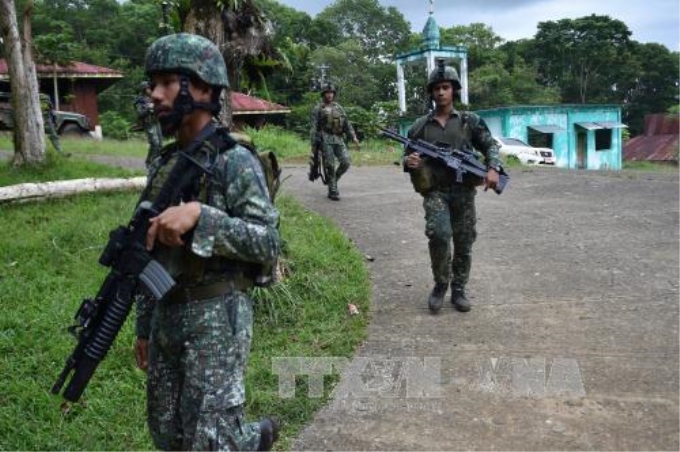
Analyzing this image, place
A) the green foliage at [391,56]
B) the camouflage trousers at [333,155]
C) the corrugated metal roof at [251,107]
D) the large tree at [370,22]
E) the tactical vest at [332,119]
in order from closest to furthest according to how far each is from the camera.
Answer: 1. the tactical vest at [332,119]
2. the camouflage trousers at [333,155]
3. the corrugated metal roof at [251,107]
4. the green foliage at [391,56]
5. the large tree at [370,22]

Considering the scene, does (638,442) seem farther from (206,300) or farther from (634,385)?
(206,300)

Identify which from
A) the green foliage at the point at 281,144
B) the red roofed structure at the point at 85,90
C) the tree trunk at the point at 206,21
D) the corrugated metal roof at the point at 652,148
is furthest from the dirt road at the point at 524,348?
the corrugated metal roof at the point at 652,148

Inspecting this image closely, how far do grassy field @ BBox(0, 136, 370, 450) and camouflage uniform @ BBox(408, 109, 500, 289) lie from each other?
2.64 feet

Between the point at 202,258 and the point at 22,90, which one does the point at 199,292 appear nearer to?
the point at 202,258

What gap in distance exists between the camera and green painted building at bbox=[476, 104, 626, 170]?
2630 cm

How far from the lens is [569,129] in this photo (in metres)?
28.2

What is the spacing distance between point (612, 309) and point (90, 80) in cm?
2496

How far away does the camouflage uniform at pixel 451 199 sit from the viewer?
196 inches

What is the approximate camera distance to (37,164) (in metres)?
10.5

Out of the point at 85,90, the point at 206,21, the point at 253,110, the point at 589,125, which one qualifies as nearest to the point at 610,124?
the point at 589,125

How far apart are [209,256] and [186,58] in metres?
0.68

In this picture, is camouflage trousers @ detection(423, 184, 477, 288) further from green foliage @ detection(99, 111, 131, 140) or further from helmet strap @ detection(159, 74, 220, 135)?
green foliage @ detection(99, 111, 131, 140)

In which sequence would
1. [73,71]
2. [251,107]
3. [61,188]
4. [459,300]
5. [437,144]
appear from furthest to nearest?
[251,107], [73,71], [61,188], [459,300], [437,144]

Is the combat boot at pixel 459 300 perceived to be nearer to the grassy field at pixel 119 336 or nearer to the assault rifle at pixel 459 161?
the grassy field at pixel 119 336
